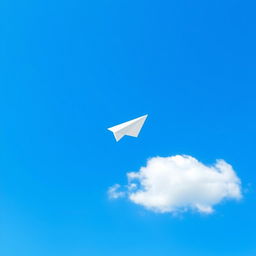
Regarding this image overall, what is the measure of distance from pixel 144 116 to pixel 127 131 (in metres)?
2.51

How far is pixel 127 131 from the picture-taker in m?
26.2

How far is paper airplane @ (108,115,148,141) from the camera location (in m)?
25.8

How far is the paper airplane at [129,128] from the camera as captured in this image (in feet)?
84.5

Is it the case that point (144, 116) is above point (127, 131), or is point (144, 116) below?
above

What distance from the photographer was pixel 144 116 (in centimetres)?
2650

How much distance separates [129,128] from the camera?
2631 centimetres
